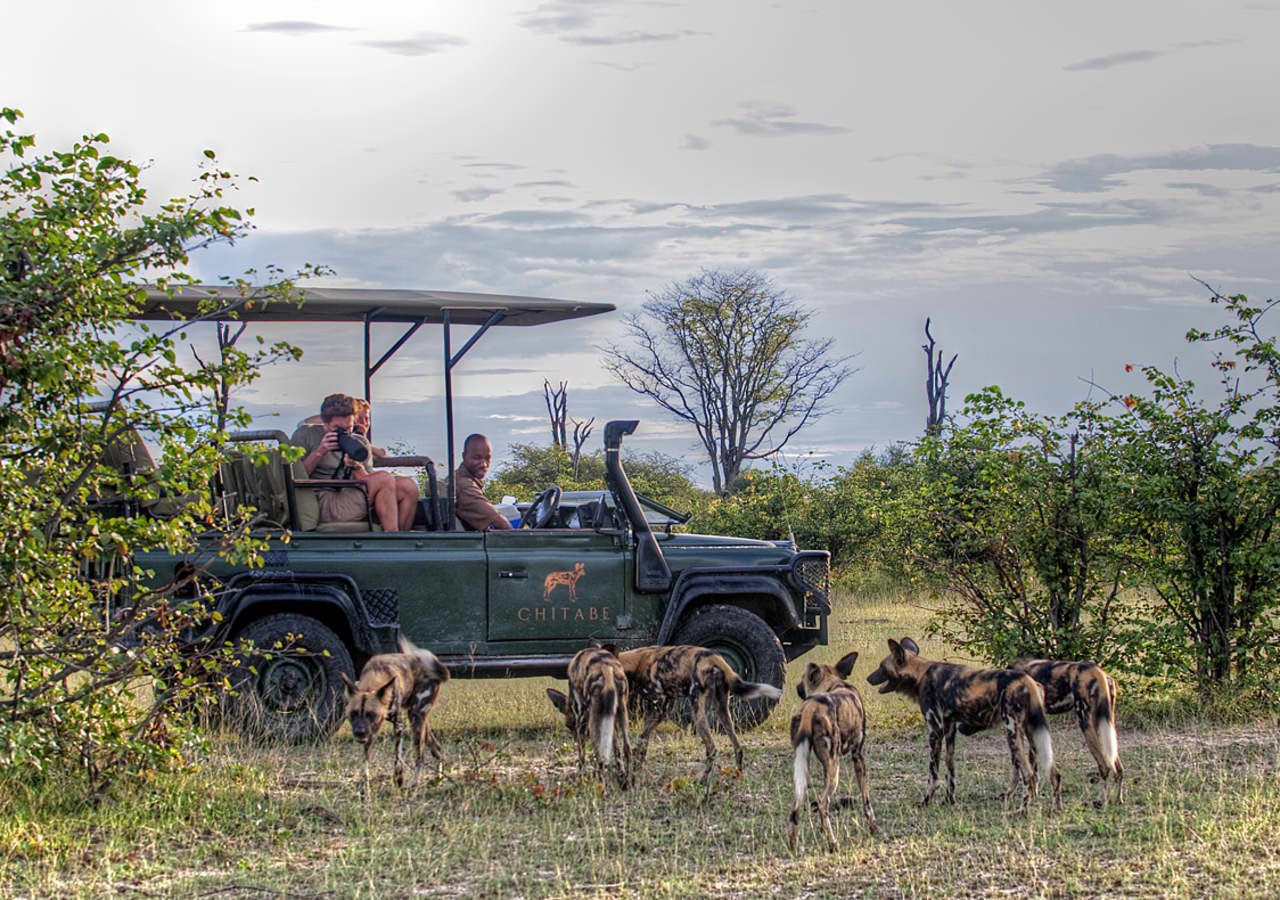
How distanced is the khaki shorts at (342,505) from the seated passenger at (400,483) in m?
0.26

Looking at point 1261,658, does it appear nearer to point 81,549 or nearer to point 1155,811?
point 1155,811

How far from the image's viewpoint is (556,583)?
9.71 meters

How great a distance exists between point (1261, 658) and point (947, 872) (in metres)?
5.32

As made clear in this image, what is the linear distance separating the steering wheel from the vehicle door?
40 cm

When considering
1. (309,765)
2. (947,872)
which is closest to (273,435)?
(309,765)

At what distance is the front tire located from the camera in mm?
9102

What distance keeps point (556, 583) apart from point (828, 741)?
3347mm

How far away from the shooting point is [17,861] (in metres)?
6.57

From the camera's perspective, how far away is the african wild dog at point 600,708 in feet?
25.7

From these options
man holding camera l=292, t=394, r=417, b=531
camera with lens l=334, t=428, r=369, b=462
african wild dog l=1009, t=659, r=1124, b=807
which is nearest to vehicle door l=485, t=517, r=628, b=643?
man holding camera l=292, t=394, r=417, b=531

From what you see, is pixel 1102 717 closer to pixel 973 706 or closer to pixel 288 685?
pixel 973 706

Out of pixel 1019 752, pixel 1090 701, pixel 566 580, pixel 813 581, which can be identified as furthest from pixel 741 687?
pixel 813 581

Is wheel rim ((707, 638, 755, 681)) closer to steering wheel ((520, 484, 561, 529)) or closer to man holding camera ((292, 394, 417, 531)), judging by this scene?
steering wheel ((520, 484, 561, 529))

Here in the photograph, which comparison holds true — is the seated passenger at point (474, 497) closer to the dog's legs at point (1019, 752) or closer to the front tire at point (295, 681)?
the front tire at point (295, 681)
